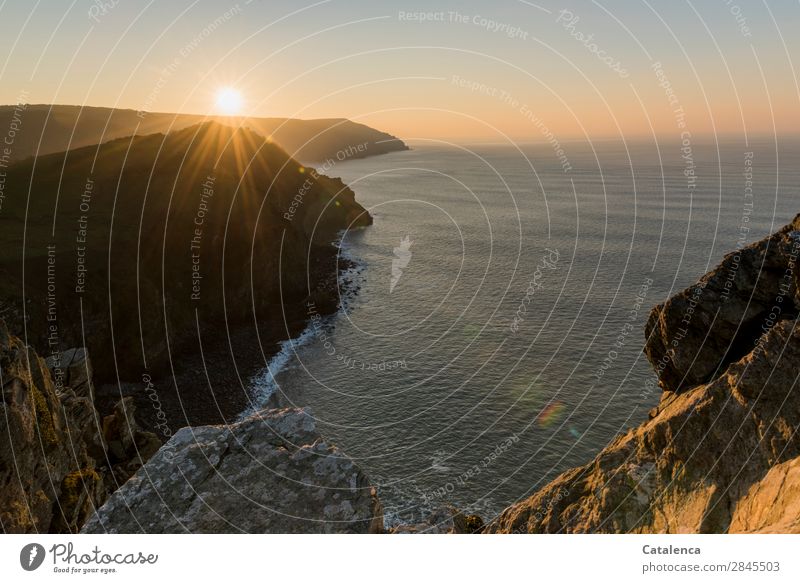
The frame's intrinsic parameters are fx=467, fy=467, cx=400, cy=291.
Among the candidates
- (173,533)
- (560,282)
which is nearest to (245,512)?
(173,533)

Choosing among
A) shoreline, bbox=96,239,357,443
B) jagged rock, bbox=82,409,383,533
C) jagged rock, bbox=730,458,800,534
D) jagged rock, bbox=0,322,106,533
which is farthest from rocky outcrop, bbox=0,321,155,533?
shoreline, bbox=96,239,357,443

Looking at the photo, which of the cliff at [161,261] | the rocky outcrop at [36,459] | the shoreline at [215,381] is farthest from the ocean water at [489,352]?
the rocky outcrop at [36,459]

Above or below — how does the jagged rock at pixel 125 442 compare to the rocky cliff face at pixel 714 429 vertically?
below

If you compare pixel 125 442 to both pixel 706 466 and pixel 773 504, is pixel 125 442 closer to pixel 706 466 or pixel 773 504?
pixel 706 466

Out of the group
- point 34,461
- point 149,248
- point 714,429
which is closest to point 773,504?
point 714,429

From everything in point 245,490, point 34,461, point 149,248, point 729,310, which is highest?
point 149,248

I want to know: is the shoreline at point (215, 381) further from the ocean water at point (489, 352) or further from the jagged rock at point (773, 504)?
the jagged rock at point (773, 504)
